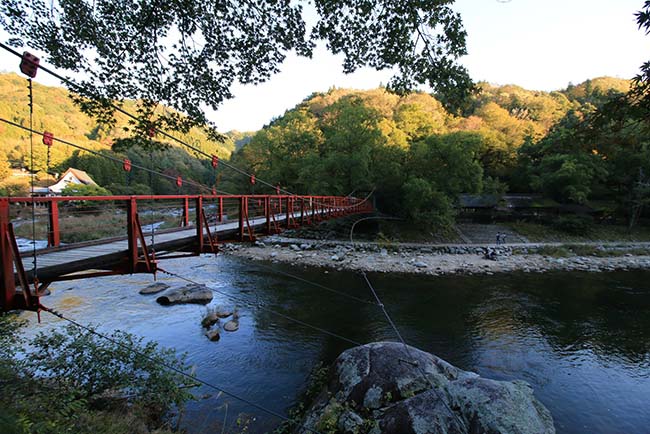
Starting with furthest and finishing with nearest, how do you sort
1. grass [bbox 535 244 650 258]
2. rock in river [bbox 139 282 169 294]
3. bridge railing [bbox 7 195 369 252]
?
grass [bbox 535 244 650 258] < rock in river [bbox 139 282 169 294] < bridge railing [bbox 7 195 369 252]

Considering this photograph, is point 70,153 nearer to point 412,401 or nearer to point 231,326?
point 231,326

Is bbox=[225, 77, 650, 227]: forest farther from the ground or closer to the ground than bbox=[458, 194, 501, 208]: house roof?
farther from the ground

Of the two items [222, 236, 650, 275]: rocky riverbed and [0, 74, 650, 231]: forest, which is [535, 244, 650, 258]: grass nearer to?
[222, 236, 650, 275]: rocky riverbed

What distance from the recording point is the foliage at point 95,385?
9.66 ft

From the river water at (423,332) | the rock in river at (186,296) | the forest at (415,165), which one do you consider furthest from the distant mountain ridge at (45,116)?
the river water at (423,332)

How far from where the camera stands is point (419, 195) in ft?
52.1

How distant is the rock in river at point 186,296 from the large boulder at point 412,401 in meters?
4.75

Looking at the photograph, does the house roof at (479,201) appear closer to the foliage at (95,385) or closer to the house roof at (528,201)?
the house roof at (528,201)

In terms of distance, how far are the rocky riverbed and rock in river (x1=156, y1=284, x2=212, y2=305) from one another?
17.5 feet

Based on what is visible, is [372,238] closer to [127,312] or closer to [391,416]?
[127,312]

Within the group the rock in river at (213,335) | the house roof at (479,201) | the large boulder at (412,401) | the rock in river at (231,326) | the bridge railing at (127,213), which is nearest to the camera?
the bridge railing at (127,213)

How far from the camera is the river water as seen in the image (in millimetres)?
4387

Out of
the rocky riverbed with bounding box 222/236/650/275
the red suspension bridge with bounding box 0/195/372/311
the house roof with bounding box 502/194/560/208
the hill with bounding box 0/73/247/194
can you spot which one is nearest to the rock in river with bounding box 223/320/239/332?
the red suspension bridge with bounding box 0/195/372/311

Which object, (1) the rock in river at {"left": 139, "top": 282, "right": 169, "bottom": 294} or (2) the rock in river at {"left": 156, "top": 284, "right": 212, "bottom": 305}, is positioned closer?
(2) the rock in river at {"left": 156, "top": 284, "right": 212, "bottom": 305}
